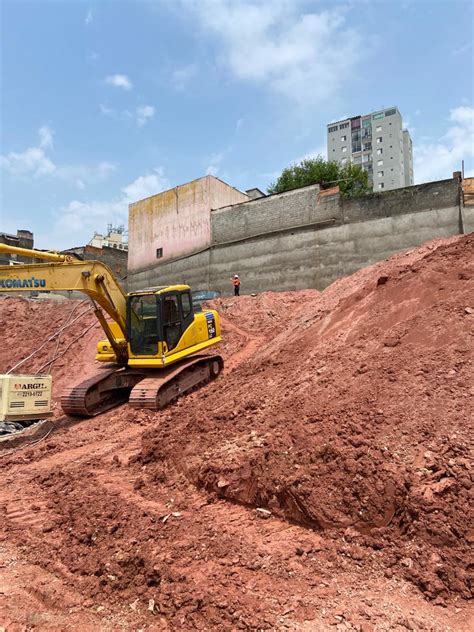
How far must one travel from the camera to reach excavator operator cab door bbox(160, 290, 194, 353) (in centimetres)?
935

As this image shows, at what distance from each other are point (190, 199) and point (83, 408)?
18160 millimetres

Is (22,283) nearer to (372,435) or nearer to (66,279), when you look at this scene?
(66,279)

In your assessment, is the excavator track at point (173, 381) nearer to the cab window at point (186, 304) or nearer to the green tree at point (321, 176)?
the cab window at point (186, 304)

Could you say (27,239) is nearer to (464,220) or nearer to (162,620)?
(464,220)

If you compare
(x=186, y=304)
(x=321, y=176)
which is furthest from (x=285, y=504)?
(x=321, y=176)

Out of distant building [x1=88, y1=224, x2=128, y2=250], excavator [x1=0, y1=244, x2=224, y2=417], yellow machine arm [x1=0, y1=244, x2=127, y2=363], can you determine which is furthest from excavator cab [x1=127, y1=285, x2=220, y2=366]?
distant building [x1=88, y1=224, x2=128, y2=250]

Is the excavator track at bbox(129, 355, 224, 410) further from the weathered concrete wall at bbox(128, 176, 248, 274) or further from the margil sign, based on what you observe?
the weathered concrete wall at bbox(128, 176, 248, 274)

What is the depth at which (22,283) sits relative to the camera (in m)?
A: 8.02

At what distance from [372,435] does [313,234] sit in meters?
15.6

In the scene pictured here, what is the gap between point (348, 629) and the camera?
2.75 m

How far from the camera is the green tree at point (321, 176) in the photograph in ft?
118

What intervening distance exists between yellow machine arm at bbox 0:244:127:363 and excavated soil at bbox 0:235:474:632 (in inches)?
112

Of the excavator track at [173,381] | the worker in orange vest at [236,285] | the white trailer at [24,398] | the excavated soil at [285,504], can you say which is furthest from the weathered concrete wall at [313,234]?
the white trailer at [24,398]

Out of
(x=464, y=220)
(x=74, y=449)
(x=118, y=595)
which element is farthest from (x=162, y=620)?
(x=464, y=220)
